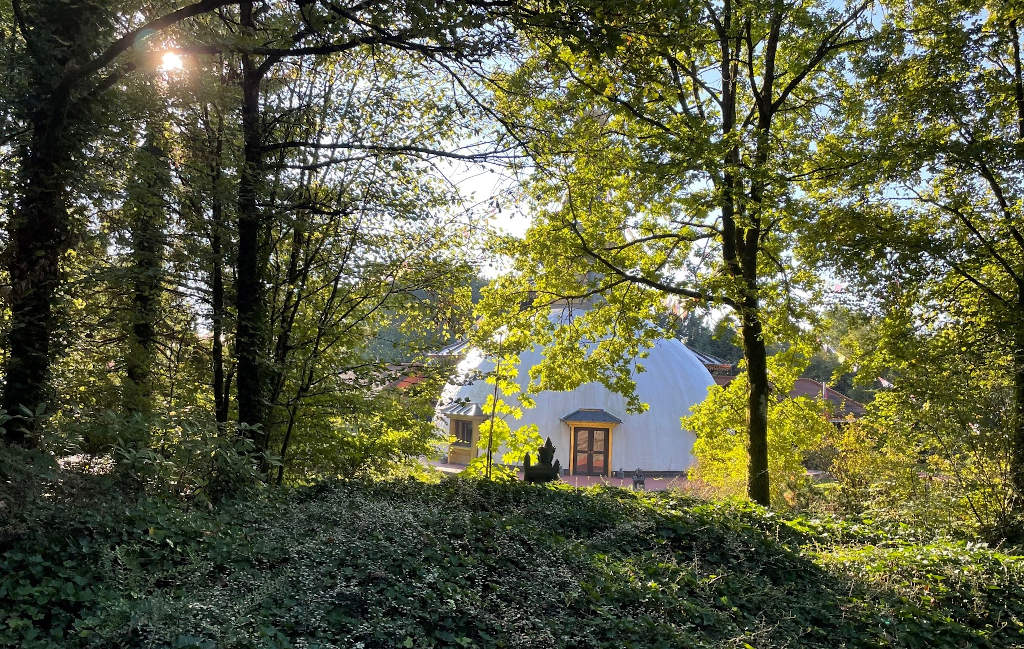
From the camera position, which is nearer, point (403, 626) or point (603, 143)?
point (403, 626)

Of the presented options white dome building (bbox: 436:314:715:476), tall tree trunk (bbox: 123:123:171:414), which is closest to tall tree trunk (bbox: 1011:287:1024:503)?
tall tree trunk (bbox: 123:123:171:414)

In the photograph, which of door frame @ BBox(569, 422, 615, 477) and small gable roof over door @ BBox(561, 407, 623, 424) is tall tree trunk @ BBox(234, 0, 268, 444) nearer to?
small gable roof over door @ BBox(561, 407, 623, 424)

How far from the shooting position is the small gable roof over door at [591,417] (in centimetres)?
2111

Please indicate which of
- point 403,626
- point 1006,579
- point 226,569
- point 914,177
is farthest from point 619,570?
point 914,177

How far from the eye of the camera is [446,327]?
8523 mm

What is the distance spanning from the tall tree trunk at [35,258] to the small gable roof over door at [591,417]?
56.9 feet

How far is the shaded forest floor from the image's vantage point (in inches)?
110

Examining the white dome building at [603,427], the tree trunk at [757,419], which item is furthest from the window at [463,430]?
the tree trunk at [757,419]

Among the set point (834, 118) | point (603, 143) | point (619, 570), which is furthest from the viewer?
point (834, 118)

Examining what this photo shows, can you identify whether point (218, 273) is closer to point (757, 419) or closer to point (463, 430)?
point (757, 419)

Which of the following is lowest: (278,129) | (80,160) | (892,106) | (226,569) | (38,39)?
(226,569)

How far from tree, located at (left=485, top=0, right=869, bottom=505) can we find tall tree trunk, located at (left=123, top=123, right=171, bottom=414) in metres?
2.97

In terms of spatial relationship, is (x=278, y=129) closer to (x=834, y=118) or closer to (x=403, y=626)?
(x=403, y=626)

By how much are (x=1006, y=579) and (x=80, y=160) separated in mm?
7476
